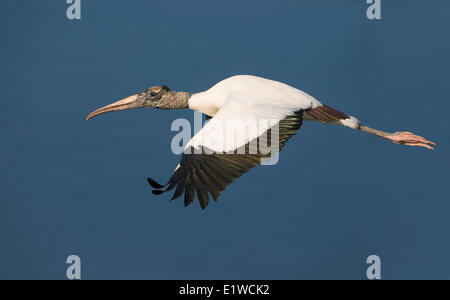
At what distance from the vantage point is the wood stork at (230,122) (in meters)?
5.58

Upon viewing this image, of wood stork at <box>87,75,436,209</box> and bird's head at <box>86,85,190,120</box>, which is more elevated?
bird's head at <box>86,85,190,120</box>

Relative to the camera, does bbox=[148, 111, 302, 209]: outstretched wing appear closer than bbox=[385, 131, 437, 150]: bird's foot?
Yes

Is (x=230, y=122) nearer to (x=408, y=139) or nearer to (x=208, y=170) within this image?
(x=208, y=170)

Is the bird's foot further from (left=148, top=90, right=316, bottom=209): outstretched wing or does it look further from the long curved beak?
the long curved beak

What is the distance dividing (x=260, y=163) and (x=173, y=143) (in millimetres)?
966

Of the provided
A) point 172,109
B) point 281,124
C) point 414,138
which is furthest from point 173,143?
point 414,138

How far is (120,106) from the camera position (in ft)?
25.2

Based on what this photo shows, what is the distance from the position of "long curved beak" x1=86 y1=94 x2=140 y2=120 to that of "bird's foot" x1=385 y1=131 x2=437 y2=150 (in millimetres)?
2437

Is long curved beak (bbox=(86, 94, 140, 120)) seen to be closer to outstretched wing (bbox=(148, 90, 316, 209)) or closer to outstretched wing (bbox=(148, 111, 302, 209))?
outstretched wing (bbox=(148, 90, 316, 209))

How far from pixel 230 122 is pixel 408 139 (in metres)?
2.15

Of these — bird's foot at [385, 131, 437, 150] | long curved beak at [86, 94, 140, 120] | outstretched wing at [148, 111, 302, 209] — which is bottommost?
outstretched wing at [148, 111, 302, 209]

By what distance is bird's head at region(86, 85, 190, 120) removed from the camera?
25.0ft

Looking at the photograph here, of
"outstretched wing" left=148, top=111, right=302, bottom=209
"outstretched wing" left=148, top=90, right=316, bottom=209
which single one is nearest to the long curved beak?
"outstretched wing" left=148, top=90, right=316, bottom=209

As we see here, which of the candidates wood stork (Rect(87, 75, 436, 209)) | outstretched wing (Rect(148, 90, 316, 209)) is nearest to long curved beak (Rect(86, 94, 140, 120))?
wood stork (Rect(87, 75, 436, 209))
